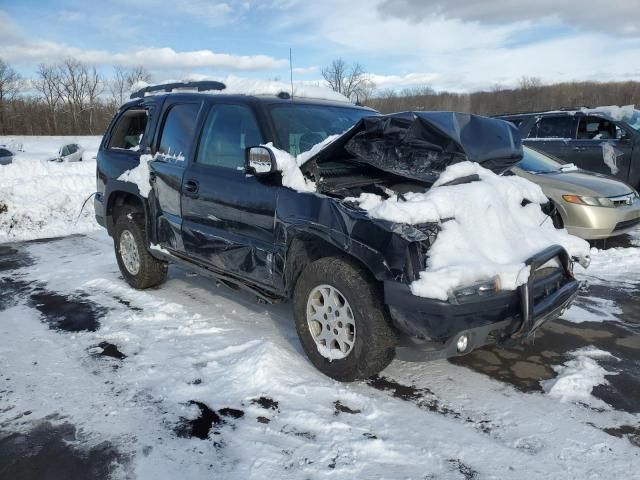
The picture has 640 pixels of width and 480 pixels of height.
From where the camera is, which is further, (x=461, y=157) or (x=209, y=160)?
(x=209, y=160)

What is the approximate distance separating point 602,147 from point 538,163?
9.49ft

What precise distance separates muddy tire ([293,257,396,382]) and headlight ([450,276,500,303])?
0.48 metres

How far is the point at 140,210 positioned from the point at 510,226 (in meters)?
3.78

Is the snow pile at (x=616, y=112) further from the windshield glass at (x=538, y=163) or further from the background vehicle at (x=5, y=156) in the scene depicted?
the background vehicle at (x=5, y=156)

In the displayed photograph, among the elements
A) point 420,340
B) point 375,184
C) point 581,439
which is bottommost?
point 581,439

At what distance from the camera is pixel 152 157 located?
5027 millimetres

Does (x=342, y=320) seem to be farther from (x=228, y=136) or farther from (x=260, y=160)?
(x=228, y=136)

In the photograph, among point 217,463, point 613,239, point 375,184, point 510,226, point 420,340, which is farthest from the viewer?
point 613,239

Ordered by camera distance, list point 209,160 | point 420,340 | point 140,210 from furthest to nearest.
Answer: point 140,210 → point 209,160 → point 420,340

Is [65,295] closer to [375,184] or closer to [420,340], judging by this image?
[375,184]

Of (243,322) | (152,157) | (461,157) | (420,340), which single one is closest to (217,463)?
(420,340)

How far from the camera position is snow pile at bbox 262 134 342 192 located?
356cm

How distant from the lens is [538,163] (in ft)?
23.9

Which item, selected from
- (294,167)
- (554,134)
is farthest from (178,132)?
(554,134)
